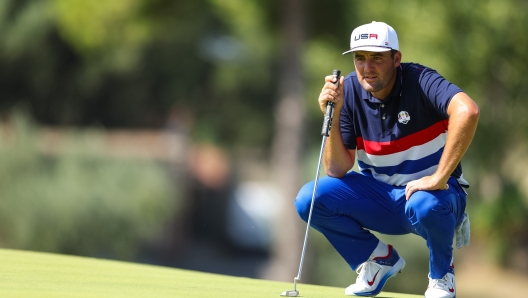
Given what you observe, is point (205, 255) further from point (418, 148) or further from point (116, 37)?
point (418, 148)

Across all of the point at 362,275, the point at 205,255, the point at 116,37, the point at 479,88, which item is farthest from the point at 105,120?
the point at 362,275

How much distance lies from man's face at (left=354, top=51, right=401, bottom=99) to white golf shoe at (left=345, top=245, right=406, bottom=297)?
0.98 metres

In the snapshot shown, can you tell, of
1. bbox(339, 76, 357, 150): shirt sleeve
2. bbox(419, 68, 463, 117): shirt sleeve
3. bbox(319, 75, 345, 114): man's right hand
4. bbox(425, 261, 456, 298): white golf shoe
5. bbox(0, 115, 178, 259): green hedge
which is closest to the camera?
bbox(419, 68, 463, 117): shirt sleeve

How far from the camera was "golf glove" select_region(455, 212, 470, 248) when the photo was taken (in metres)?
5.11

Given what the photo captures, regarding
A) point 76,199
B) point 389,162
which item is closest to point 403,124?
point 389,162

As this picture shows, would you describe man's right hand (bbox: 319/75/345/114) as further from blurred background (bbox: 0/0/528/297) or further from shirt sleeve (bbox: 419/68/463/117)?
blurred background (bbox: 0/0/528/297)

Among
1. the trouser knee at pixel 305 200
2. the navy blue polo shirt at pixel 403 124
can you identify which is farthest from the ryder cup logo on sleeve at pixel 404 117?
the trouser knee at pixel 305 200

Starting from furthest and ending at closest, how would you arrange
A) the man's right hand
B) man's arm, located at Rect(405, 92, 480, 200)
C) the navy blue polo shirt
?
1. the man's right hand
2. the navy blue polo shirt
3. man's arm, located at Rect(405, 92, 480, 200)

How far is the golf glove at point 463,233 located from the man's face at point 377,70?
869 millimetres

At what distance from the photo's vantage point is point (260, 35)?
1731 centimetres

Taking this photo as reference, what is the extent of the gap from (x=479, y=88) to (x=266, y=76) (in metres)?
9.38

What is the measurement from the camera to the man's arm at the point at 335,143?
5098 millimetres

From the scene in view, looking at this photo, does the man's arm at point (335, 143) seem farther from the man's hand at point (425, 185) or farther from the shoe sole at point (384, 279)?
the shoe sole at point (384, 279)

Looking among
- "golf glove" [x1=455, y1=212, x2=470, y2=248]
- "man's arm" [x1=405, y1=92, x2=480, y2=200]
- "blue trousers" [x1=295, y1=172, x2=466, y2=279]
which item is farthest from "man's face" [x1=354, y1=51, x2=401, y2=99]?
"golf glove" [x1=455, y1=212, x2=470, y2=248]
